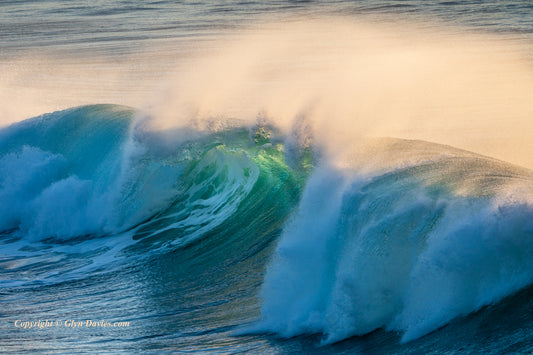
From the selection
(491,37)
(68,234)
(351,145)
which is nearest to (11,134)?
(68,234)

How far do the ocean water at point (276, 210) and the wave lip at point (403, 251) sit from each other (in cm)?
2

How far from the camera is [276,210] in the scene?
10273mm

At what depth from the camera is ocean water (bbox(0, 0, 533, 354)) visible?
20.5 ft

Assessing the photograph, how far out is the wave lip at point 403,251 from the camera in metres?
6.14

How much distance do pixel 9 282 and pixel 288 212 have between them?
3518 mm

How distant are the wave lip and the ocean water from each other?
0.02m

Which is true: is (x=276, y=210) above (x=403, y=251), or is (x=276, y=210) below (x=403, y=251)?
below

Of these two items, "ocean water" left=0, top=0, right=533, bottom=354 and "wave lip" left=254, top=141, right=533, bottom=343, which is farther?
"ocean water" left=0, top=0, right=533, bottom=354

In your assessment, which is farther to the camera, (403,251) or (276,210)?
(276,210)

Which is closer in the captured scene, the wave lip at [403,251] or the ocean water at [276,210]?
the wave lip at [403,251]

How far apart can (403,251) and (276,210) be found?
3.79 meters

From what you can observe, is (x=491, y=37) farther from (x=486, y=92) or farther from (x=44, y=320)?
(x=44, y=320)

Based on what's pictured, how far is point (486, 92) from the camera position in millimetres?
16438

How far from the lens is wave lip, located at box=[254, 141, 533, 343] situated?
6141mm
